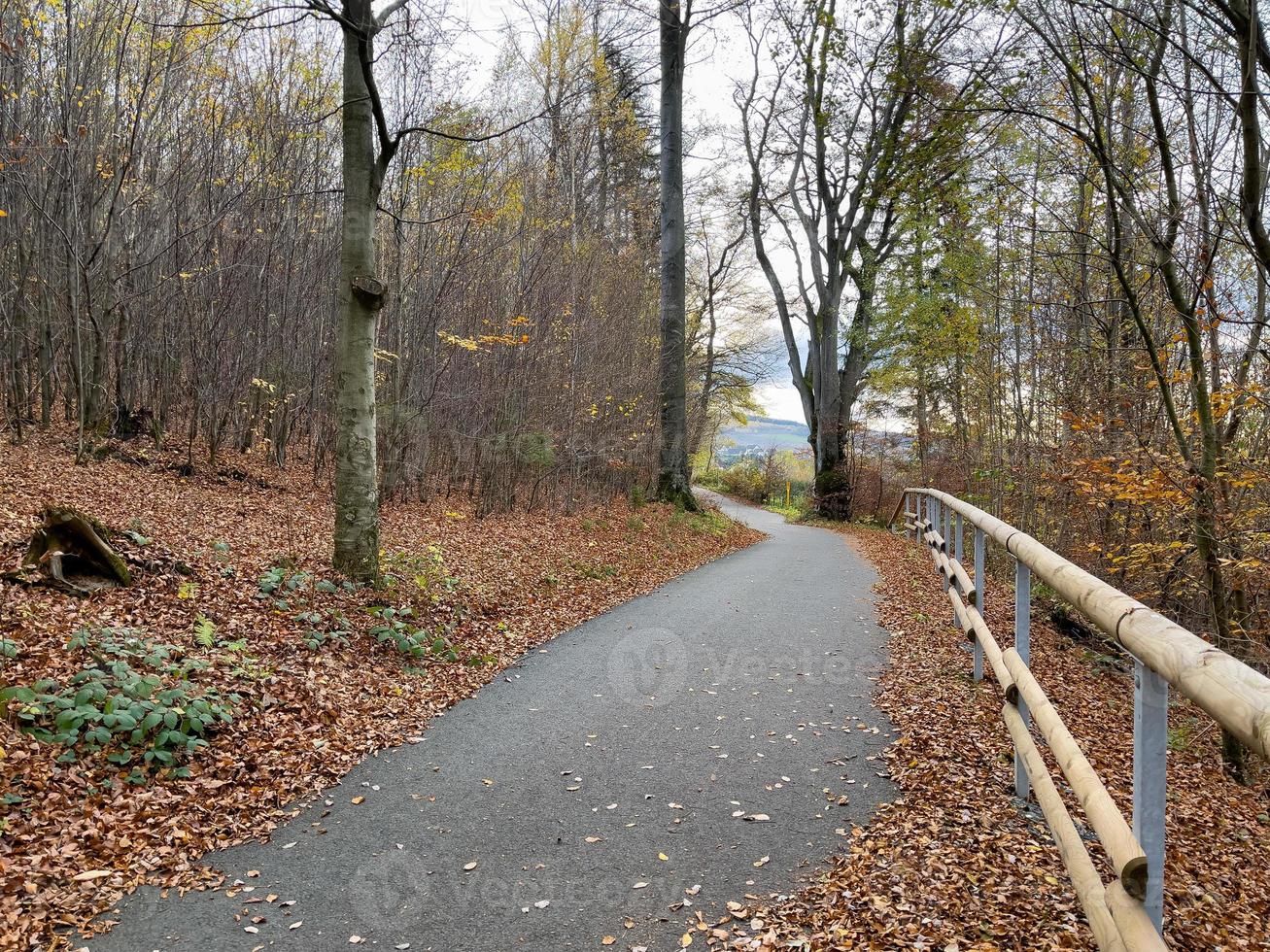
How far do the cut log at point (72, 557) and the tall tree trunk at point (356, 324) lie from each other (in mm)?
1816

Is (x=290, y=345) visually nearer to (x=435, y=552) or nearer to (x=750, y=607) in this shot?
(x=435, y=552)

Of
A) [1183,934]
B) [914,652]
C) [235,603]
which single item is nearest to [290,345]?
[235,603]

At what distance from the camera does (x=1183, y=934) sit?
2.66 metres

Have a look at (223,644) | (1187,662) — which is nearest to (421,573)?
(223,644)

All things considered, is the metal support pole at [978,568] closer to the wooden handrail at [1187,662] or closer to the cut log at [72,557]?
the wooden handrail at [1187,662]

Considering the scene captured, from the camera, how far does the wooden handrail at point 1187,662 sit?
140 centimetres

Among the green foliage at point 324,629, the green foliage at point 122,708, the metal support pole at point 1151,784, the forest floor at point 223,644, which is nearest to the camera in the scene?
the metal support pole at point 1151,784

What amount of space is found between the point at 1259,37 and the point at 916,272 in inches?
705

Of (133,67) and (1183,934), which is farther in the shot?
(133,67)

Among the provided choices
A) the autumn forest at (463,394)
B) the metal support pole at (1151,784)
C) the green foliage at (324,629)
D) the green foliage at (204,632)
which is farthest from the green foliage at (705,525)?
the metal support pole at (1151,784)

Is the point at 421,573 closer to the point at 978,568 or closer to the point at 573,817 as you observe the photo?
the point at 573,817

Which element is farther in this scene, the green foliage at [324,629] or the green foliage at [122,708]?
the green foliage at [324,629]

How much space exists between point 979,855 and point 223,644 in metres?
4.83

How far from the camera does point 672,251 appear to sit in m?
15.9
